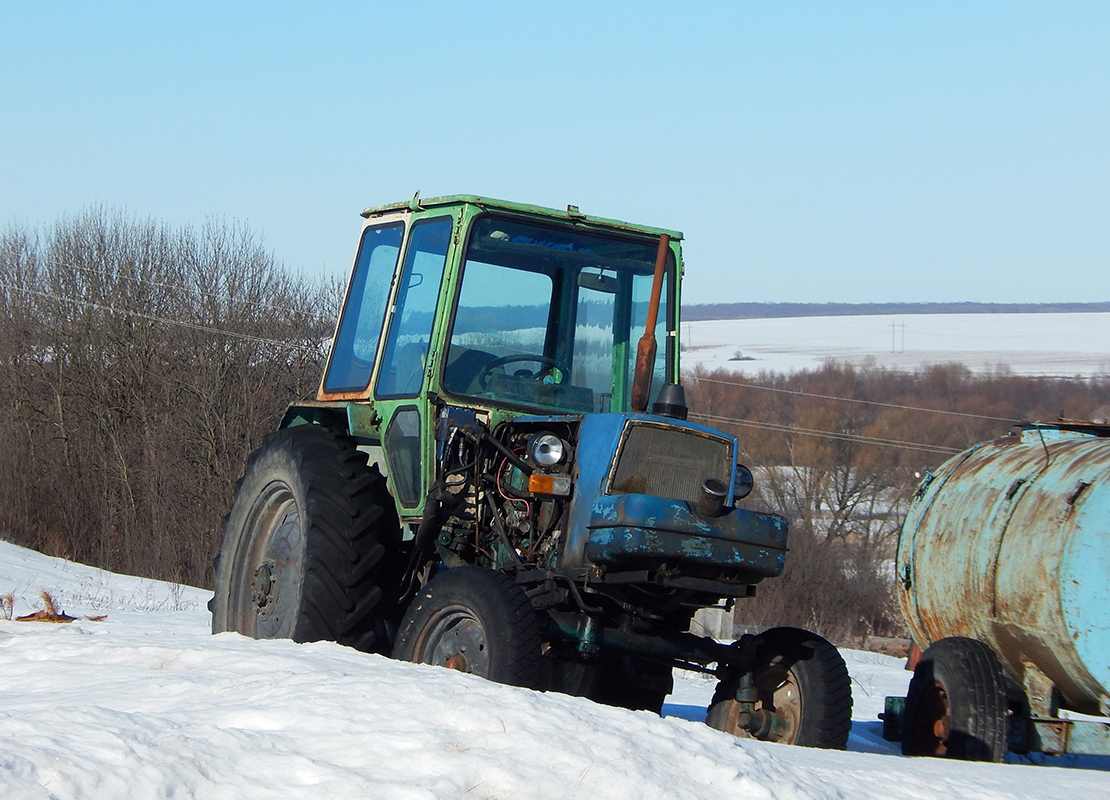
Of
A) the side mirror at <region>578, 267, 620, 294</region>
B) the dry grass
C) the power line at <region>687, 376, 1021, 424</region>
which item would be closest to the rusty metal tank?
the side mirror at <region>578, 267, 620, 294</region>

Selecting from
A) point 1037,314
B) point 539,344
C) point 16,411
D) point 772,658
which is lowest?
point 772,658

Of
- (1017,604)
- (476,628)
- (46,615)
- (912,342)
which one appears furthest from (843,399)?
(476,628)

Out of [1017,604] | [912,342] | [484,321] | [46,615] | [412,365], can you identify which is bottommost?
[46,615]

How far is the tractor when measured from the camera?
6.07 meters

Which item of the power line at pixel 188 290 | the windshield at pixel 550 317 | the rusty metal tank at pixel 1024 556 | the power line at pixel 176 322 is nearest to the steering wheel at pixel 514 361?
the windshield at pixel 550 317

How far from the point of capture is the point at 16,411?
119ft

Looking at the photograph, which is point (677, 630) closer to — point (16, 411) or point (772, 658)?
point (772, 658)

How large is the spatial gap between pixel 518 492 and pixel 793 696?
1579 millimetres

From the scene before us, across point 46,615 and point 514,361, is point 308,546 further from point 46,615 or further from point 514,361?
point 46,615

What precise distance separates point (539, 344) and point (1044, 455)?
3.27 m

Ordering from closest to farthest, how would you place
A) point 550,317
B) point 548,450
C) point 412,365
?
point 548,450 → point 412,365 → point 550,317

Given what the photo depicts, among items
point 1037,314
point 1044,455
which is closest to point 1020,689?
point 1044,455

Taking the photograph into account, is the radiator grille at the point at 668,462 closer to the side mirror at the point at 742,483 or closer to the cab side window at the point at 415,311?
the side mirror at the point at 742,483

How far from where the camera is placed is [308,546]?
6.49 m
